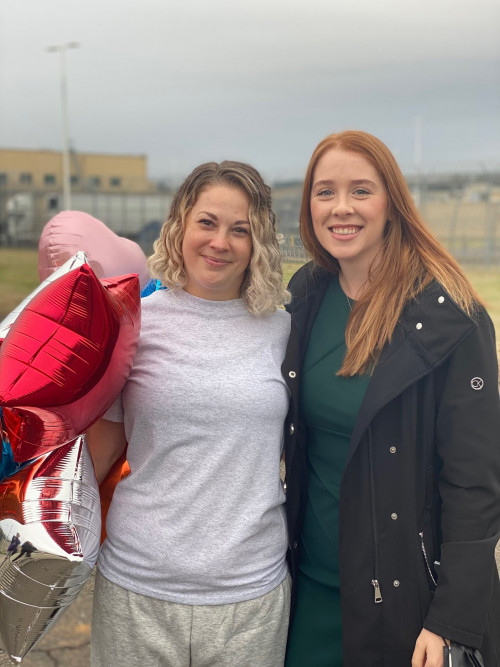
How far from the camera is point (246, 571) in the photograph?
5.68 ft

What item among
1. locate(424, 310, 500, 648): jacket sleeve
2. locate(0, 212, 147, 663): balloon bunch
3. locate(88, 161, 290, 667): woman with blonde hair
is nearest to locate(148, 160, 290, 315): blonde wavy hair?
locate(88, 161, 290, 667): woman with blonde hair

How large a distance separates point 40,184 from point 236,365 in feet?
78.7

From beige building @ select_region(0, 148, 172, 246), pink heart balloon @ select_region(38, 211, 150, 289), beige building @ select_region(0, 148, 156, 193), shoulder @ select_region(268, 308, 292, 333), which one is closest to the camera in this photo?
shoulder @ select_region(268, 308, 292, 333)

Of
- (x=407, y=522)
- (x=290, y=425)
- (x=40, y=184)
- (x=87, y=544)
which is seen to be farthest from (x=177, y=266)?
(x=40, y=184)

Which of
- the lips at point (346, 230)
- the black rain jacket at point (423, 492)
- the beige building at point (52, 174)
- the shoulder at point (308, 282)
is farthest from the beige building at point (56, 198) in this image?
A: the black rain jacket at point (423, 492)

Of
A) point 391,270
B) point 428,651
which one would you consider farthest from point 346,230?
point 428,651

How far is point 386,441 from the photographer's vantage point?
1.78 metres

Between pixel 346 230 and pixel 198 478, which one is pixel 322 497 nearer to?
pixel 198 478

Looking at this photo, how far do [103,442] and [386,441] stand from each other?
728 millimetres

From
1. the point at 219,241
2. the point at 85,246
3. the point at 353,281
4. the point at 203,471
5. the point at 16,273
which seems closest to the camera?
the point at 203,471

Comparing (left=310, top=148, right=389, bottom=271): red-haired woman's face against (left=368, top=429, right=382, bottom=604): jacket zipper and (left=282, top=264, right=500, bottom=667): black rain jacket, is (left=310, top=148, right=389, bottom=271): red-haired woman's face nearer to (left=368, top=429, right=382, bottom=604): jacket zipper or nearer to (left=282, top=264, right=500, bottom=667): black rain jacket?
(left=282, top=264, right=500, bottom=667): black rain jacket

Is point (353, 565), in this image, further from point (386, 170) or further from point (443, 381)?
point (386, 170)

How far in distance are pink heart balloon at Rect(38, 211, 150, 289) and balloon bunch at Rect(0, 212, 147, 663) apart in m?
0.59

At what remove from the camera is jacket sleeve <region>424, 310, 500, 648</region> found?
1721 mm
